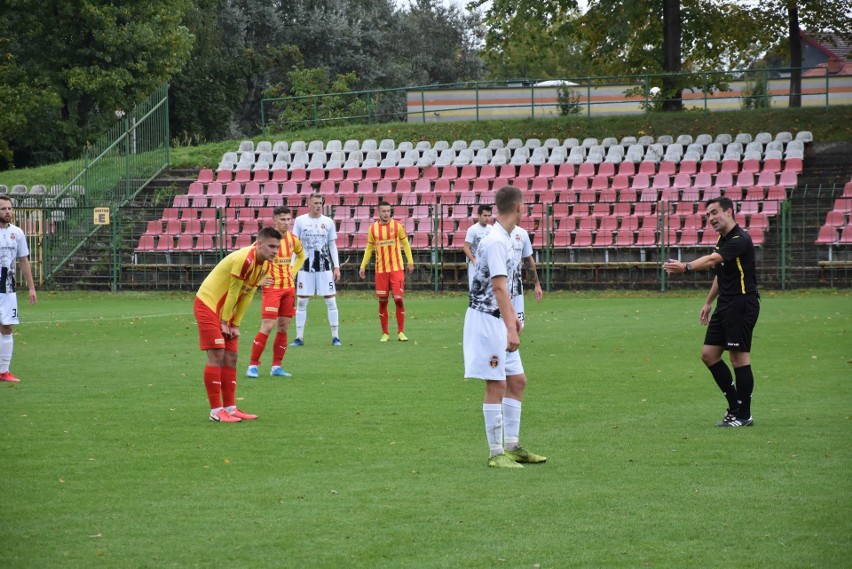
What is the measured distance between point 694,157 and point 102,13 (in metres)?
26.4

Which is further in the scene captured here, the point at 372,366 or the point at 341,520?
the point at 372,366

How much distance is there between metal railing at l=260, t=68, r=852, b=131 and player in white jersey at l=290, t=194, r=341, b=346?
860 inches

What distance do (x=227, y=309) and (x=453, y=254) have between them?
21.5m

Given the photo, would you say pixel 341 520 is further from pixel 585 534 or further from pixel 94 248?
pixel 94 248

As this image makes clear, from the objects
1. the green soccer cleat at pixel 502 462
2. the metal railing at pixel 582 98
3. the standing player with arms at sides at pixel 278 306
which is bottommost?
the green soccer cleat at pixel 502 462

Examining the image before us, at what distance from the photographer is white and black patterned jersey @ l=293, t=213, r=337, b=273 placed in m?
17.3

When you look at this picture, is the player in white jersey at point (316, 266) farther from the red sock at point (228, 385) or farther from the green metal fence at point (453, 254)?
the green metal fence at point (453, 254)

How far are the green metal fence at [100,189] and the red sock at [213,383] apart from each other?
23621 mm

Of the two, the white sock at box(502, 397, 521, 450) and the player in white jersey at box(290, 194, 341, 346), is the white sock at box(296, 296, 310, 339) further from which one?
the white sock at box(502, 397, 521, 450)

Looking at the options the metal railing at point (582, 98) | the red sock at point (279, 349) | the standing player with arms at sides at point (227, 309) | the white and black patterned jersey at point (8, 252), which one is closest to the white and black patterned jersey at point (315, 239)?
the red sock at point (279, 349)

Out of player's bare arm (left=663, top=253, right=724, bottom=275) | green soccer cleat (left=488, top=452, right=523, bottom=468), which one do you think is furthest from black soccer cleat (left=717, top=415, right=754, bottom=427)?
green soccer cleat (left=488, top=452, right=523, bottom=468)

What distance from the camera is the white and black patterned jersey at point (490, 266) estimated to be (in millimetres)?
7887

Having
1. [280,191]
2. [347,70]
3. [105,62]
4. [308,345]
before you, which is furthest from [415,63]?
[308,345]

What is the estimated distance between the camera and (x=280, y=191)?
35.7 metres
